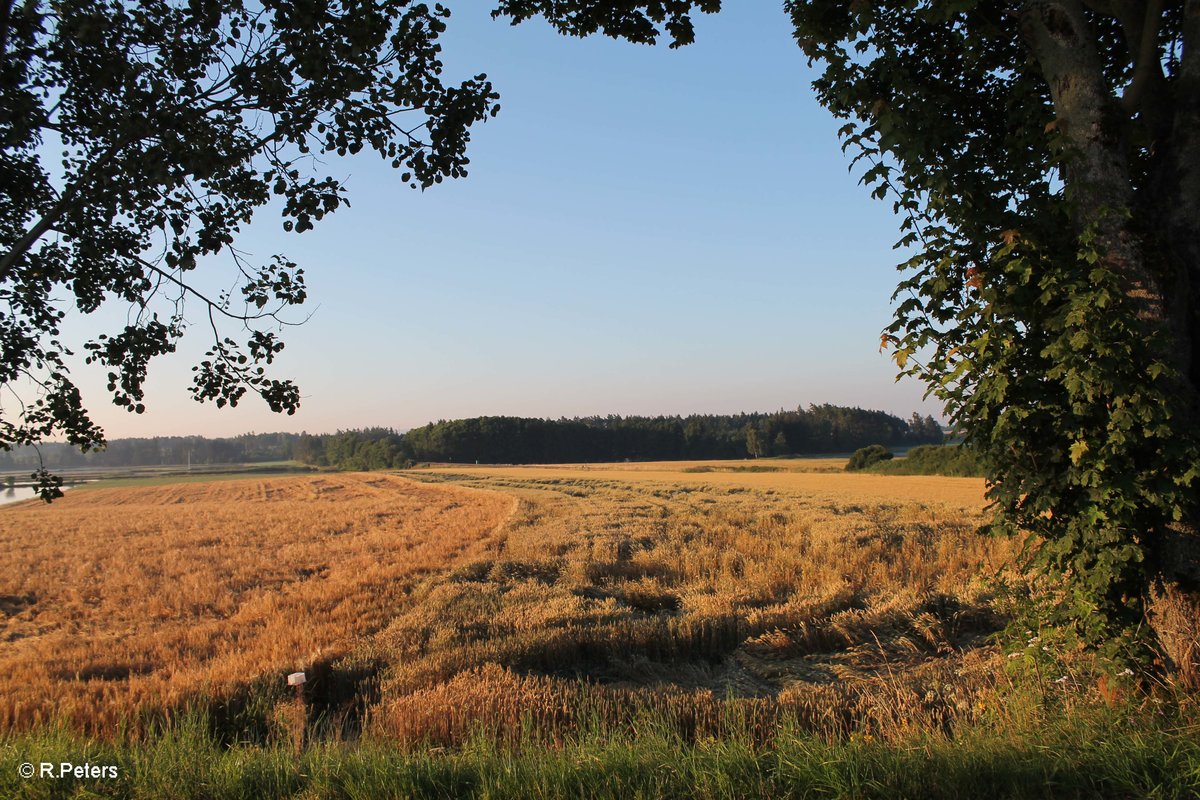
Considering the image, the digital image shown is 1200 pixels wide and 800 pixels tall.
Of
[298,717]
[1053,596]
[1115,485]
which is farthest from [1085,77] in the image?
[298,717]

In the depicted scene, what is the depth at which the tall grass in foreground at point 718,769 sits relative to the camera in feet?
12.2

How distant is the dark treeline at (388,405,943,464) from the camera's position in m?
124

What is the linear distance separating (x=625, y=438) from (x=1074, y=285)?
124 m

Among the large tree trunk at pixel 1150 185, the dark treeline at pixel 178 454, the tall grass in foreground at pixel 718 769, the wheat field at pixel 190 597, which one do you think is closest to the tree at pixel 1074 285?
the large tree trunk at pixel 1150 185

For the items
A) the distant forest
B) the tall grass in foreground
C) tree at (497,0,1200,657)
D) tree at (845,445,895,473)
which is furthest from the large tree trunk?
the distant forest

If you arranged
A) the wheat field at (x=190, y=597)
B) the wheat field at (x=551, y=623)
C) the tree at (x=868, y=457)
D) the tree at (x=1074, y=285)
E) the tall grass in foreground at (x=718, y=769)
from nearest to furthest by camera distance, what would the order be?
the tall grass in foreground at (x=718, y=769), the tree at (x=1074, y=285), the wheat field at (x=551, y=623), the wheat field at (x=190, y=597), the tree at (x=868, y=457)

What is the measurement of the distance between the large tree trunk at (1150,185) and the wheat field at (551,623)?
6.20 feet

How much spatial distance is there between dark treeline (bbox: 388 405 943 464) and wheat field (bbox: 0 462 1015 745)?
332 feet

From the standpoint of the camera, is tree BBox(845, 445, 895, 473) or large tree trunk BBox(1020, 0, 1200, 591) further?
tree BBox(845, 445, 895, 473)

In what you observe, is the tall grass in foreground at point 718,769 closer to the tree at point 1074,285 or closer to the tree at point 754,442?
the tree at point 1074,285

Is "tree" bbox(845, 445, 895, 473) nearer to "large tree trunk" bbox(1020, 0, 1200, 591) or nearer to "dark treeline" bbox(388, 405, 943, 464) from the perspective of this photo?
"dark treeline" bbox(388, 405, 943, 464)

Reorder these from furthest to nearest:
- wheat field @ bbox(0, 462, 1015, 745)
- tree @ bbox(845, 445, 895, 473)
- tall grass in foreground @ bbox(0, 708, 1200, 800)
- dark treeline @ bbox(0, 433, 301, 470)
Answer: dark treeline @ bbox(0, 433, 301, 470) → tree @ bbox(845, 445, 895, 473) → wheat field @ bbox(0, 462, 1015, 745) → tall grass in foreground @ bbox(0, 708, 1200, 800)

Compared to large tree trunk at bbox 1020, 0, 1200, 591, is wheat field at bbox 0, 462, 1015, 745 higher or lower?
lower

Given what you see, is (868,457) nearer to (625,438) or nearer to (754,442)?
(754,442)
